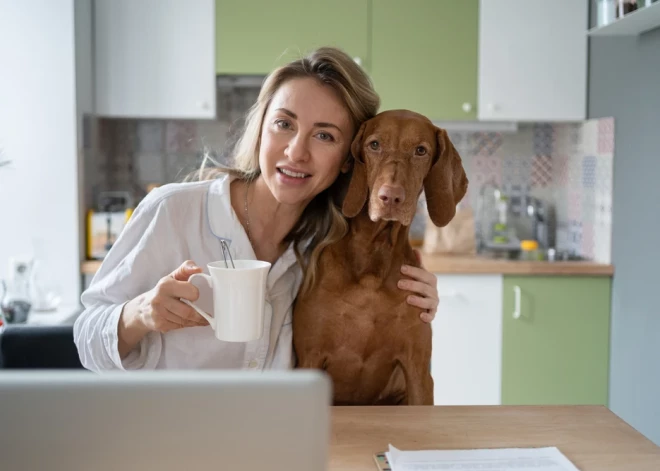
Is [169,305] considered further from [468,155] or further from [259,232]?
[468,155]

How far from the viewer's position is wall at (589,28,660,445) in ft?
8.86

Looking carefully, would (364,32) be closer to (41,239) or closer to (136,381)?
(41,239)

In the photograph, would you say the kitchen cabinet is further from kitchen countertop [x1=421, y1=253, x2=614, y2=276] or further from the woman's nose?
the woman's nose

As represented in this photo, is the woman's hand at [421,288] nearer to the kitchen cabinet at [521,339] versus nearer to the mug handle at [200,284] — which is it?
the mug handle at [200,284]

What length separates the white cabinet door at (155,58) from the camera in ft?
10.6

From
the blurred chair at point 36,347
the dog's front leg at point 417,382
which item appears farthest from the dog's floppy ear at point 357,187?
the blurred chair at point 36,347

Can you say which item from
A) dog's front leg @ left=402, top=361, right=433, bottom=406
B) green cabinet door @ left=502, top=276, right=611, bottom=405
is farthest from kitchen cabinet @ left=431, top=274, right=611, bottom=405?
dog's front leg @ left=402, top=361, right=433, bottom=406

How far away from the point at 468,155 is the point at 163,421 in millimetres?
3399

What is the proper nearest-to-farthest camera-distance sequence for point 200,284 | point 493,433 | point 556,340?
point 493,433 < point 200,284 < point 556,340

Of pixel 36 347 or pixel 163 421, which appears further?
pixel 36 347

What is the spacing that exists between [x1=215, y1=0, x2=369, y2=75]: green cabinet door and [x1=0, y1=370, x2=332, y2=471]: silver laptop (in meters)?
2.90

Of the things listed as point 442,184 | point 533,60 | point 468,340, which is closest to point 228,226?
point 442,184

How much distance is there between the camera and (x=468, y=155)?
3.75 m

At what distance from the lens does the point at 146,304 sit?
1248 millimetres
